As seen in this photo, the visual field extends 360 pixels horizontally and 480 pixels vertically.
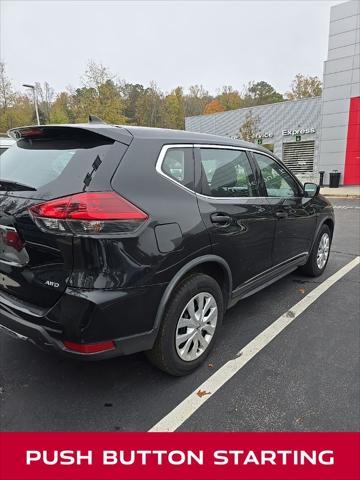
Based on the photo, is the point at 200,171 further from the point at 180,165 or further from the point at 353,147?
the point at 353,147

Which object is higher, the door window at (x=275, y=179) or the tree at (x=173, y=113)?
the tree at (x=173, y=113)

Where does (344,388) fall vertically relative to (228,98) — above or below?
below

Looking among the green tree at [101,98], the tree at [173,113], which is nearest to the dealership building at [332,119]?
the green tree at [101,98]

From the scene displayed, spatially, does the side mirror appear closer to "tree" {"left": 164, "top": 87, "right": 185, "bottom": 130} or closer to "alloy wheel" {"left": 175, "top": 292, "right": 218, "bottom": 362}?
"alloy wheel" {"left": 175, "top": 292, "right": 218, "bottom": 362}

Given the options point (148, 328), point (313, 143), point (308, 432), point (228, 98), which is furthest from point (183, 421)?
→ point (228, 98)

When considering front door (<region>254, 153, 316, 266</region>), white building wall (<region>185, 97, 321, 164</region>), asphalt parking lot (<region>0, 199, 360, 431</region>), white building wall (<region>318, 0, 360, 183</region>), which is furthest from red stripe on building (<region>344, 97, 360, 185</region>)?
asphalt parking lot (<region>0, 199, 360, 431</region>)

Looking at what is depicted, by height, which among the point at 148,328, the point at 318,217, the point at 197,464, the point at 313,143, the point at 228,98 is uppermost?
the point at 228,98

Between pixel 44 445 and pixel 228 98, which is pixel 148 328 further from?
pixel 228 98

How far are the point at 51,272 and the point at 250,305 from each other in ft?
7.96

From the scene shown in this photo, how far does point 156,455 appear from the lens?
2.03m

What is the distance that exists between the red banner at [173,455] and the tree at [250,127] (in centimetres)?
2501

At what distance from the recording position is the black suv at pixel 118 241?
6.56 feet

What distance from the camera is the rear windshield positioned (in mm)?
2170

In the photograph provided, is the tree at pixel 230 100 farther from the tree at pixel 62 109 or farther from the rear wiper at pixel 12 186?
the rear wiper at pixel 12 186
